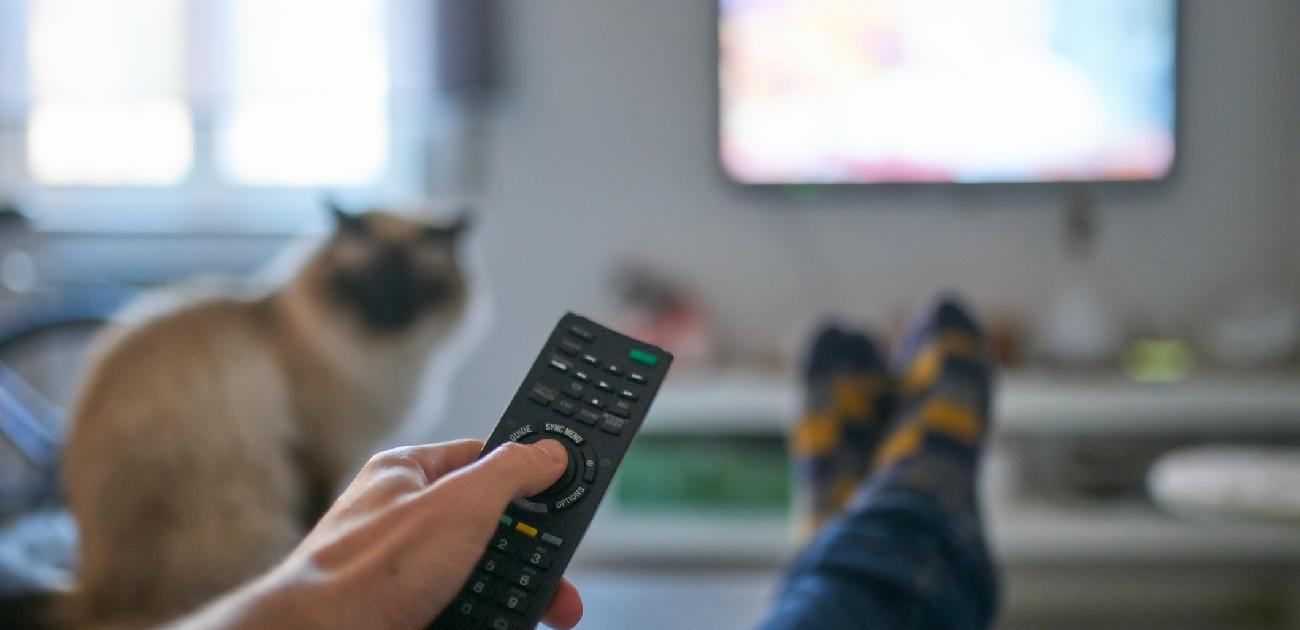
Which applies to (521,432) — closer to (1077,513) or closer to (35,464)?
(35,464)

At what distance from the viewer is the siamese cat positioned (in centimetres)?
99

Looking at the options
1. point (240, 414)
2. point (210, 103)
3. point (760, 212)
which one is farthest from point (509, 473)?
point (210, 103)

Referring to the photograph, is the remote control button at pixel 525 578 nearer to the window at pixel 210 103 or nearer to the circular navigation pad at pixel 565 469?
the circular navigation pad at pixel 565 469

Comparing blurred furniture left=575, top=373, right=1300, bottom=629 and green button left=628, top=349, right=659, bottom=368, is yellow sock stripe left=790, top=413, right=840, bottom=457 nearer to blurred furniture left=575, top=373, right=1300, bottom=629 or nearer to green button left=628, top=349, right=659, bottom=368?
blurred furniture left=575, top=373, right=1300, bottom=629

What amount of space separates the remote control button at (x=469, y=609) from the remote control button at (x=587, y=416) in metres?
0.10

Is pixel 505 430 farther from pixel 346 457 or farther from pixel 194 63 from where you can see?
pixel 194 63

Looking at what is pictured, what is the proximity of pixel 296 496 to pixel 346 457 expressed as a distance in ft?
0.39

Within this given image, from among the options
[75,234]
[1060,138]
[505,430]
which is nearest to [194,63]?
[75,234]

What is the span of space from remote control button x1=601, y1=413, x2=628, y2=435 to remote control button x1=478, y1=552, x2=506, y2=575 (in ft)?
0.26

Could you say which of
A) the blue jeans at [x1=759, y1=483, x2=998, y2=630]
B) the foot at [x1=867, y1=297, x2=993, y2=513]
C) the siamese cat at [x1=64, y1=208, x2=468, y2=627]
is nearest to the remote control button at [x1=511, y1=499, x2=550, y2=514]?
the blue jeans at [x1=759, y1=483, x2=998, y2=630]

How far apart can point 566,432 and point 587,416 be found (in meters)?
0.01

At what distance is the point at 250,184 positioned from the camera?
7.72 ft

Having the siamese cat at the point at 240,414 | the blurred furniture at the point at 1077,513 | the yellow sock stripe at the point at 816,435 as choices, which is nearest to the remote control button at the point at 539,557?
the siamese cat at the point at 240,414

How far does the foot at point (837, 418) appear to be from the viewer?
1.48m
